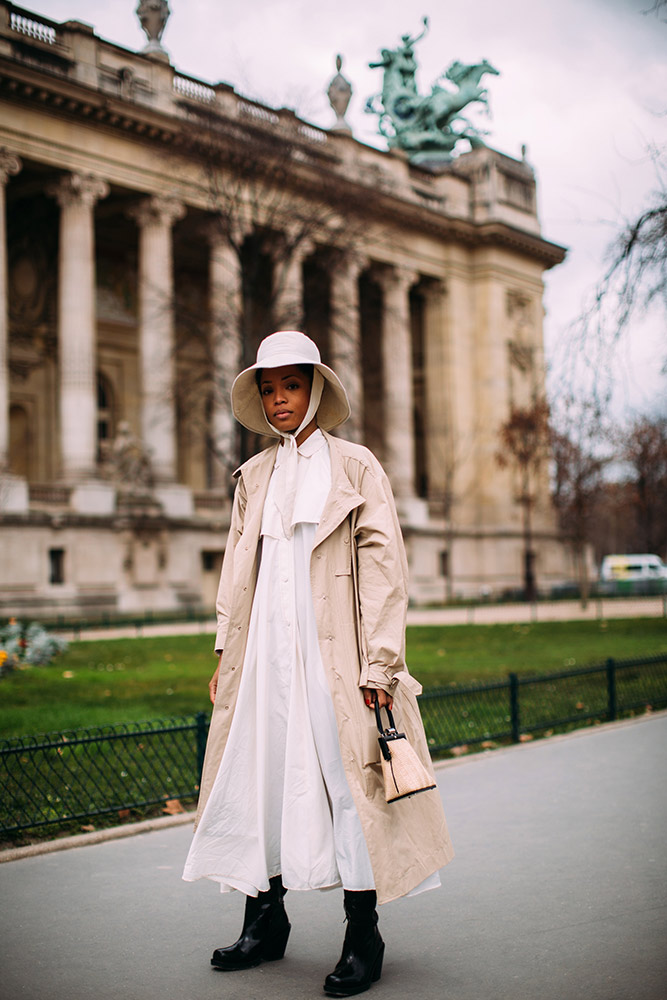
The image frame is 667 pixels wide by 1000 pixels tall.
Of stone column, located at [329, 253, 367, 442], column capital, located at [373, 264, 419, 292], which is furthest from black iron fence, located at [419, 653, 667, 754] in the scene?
column capital, located at [373, 264, 419, 292]

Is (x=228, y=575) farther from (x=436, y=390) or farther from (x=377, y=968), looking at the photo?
(x=436, y=390)

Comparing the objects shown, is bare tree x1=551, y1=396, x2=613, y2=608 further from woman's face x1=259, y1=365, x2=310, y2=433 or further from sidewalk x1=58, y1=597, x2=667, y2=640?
woman's face x1=259, y1=365, x2=310, y2=433

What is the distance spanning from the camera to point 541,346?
5219 cm

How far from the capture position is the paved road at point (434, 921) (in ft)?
13.7

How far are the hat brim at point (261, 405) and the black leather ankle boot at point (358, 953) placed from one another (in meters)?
1.98

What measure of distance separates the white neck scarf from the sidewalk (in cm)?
2004

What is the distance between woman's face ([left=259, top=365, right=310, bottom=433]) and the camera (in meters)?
4.72

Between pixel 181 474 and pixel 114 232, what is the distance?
33.0 feet

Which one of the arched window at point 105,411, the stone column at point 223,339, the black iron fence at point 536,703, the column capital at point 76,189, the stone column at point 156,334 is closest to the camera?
the black iron fence at point 536,703

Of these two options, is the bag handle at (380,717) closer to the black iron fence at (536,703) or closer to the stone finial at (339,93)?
the black iron fence at (536,703)

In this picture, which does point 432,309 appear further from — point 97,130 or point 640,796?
point 640,796

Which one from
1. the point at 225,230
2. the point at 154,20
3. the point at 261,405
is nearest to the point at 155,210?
the point at 154,20

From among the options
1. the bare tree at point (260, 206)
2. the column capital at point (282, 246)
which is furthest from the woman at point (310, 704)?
the column capital at point (282, 246)

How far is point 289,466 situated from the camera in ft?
15.4
